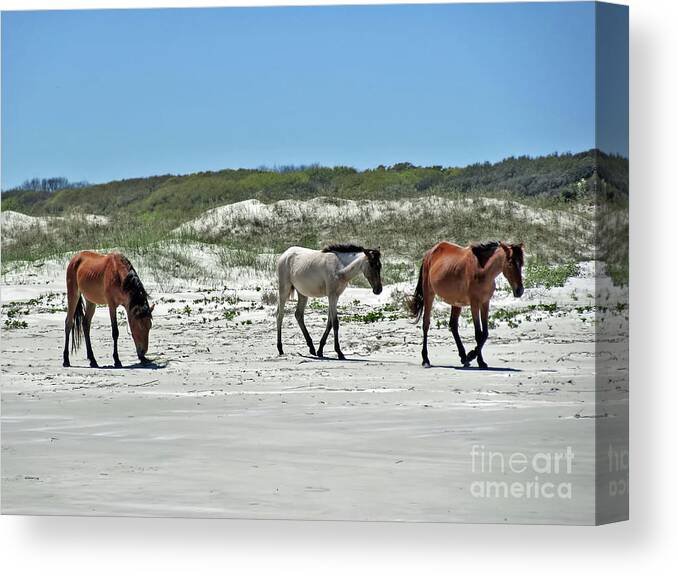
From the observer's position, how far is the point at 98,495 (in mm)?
10469

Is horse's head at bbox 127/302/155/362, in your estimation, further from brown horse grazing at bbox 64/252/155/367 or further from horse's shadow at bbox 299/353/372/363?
horse's shadow at bbox 299/353/372/363

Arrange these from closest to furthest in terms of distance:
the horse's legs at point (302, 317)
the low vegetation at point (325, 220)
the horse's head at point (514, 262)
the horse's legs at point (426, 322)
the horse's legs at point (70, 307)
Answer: the horse's head at point (514, 262) < the horse's legs at point (426, 322) < the low vegetation at point (325, 220) < the horse's legs at point (70, 307) < the horse's legs at point (302, 317)

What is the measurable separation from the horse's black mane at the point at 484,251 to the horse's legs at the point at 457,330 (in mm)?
536

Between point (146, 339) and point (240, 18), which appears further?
point (146, 339)

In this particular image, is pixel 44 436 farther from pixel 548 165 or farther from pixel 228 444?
pixel 548 165

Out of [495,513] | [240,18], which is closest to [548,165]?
[240,18]

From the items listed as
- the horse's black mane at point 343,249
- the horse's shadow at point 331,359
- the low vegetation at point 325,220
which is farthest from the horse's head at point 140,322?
the horse's black mane at point 343,249

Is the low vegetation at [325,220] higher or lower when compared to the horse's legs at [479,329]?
higher

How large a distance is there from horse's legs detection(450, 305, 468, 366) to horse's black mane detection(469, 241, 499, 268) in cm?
54

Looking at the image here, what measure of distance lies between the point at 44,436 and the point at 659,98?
5.77 meters

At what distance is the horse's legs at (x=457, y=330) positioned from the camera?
13.0m

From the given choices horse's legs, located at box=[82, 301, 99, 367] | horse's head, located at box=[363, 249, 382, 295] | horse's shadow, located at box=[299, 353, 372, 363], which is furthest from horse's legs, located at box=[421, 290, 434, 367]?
horse's legs, located at box=[82, 301, 99, 367]

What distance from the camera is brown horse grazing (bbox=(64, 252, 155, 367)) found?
13.9 metres

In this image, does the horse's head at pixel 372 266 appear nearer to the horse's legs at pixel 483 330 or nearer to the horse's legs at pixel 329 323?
the horse's legs at pixel 329 323
